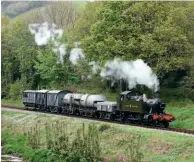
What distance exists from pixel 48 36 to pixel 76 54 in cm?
804

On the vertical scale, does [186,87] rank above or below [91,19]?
below

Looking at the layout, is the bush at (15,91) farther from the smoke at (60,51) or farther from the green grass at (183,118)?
the green grass at (183,118)

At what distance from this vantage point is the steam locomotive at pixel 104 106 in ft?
A: 92.7

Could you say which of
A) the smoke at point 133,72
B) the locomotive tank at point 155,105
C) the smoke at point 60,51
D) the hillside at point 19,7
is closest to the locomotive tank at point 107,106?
the locomotive tank at point 155,105

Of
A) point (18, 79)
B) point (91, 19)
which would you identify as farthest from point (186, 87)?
point (18, 79)

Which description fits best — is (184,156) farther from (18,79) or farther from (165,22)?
(18,79)

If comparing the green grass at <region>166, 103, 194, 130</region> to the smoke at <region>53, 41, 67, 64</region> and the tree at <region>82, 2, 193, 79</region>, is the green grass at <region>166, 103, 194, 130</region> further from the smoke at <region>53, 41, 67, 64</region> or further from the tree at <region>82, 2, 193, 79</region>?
the smoke at <region>53, 41, 67, 64</region>

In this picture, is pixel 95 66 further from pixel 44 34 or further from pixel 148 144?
pixel 148 144

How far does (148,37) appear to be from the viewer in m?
36.2

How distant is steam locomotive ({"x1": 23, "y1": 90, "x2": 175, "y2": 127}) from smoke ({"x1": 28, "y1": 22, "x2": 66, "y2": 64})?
7.45 metres

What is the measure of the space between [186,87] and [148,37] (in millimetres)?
5670

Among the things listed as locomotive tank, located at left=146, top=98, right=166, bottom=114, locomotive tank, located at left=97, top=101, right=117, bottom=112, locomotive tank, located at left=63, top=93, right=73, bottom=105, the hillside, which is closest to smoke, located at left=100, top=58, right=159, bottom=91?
locomotive tank, located at left=97, top=101, right=117, bottom=112

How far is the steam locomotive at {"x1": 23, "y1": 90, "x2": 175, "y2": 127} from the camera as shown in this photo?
92.7 ft

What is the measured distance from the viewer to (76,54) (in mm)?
47875
